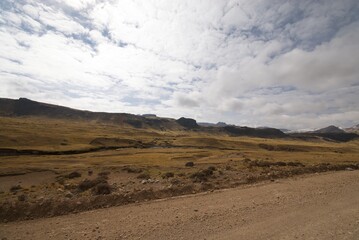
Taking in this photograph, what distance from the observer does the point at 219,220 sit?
13867 mm

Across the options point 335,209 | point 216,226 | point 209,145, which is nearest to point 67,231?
point 216,226

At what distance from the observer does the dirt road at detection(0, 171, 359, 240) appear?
40.3 feet

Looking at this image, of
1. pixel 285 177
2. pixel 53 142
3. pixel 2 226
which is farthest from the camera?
pixel 53 142

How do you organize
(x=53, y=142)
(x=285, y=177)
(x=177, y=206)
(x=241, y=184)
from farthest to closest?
1. (x=53, y=142)
2. (x=285, y=177)
3. (x=241, y=184)
4. (x=177, y=206)

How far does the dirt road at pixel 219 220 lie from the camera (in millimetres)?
12289

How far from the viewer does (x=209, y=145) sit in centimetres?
12694

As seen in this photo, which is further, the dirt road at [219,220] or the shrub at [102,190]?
the shrub at [102,190]

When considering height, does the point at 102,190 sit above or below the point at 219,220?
below

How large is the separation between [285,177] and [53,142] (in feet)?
285

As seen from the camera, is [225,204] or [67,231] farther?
[225,204]

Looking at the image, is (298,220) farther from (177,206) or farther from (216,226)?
(177,206)

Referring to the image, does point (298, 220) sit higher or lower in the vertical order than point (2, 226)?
higher

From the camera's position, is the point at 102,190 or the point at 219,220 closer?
the point at 219,220

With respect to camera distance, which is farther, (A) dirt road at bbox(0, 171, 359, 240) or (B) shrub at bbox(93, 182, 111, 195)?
(B) shrub at bbox(93, 182, 111, 195)
